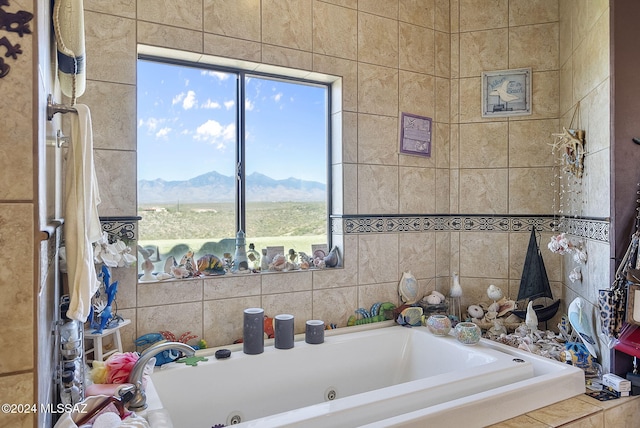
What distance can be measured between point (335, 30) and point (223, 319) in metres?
1.81

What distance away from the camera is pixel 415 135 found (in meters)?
2.81

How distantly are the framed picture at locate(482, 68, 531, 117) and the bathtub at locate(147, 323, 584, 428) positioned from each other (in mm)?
1487

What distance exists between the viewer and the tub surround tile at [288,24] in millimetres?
2373

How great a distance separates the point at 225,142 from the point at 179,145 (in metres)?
0.26

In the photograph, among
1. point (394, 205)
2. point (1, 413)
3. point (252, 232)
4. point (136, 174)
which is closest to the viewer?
point (1, 413)

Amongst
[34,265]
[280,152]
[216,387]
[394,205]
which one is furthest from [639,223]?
[34,265]

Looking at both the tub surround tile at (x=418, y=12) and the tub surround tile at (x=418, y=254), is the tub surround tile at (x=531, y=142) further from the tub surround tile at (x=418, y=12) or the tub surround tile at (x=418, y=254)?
the tub surround tile at (x=418, y=12)

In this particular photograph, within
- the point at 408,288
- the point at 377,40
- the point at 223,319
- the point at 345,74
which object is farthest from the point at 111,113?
the point at 408,288

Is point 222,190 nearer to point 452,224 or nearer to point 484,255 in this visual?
point 452,224

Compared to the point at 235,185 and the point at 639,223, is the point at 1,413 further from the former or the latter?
the point at 639,223

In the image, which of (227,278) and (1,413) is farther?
(227,278)

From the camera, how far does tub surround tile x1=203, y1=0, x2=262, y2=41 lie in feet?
7.30

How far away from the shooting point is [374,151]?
270 centimetres

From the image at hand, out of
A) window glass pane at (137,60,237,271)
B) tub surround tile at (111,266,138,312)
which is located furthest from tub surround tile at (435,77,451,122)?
tub surround tile at (111,266,138,312)
